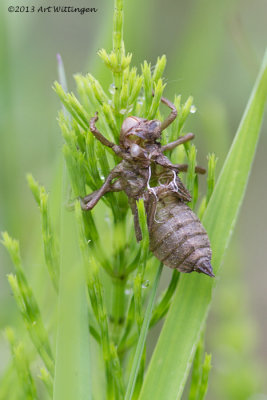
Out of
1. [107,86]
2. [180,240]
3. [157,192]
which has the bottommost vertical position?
[180,240]

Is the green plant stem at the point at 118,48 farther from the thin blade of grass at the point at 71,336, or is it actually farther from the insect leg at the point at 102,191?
the thin blade of grass at the point at 71,336

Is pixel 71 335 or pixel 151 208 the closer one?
pixel 71 335

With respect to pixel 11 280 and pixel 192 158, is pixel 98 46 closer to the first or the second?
pixel 192 158

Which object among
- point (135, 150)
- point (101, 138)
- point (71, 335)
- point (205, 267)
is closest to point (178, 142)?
point (135, 150)

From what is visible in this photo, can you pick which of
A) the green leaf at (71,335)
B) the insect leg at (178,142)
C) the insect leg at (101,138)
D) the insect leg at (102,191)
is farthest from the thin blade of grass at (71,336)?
the insect leg at (178,142)

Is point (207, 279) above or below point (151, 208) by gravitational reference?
below

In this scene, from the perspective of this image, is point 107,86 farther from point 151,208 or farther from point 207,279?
point 207,279
